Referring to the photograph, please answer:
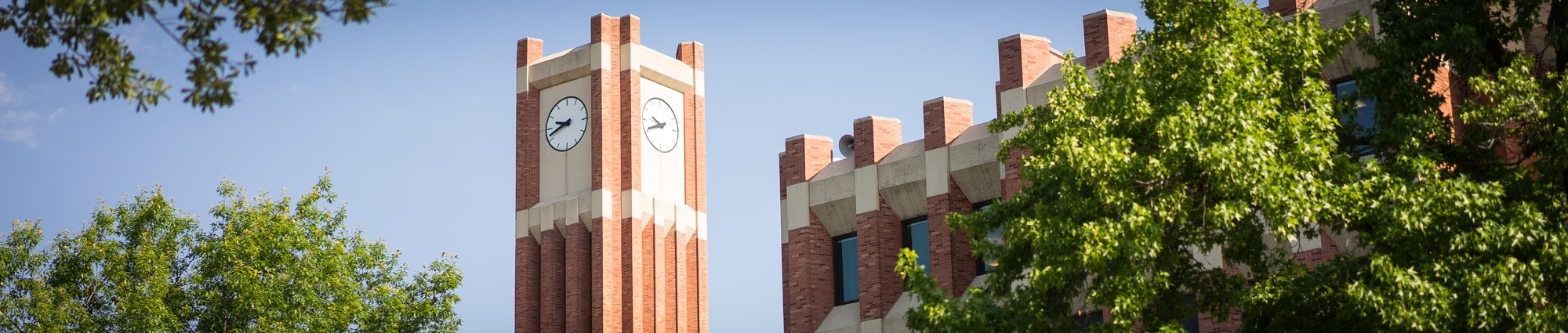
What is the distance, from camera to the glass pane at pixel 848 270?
3456 centimetres

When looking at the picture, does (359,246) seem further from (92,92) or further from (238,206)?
(92,92)

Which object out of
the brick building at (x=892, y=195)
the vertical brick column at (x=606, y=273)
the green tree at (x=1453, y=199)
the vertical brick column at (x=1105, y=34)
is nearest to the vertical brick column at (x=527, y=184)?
the vertical brick column at (x=606, y=273)

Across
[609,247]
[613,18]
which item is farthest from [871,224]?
[613,18]

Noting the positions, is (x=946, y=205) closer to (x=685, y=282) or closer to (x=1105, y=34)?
(x=1105, y=34)

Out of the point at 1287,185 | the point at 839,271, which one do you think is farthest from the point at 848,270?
the point at 1287,185

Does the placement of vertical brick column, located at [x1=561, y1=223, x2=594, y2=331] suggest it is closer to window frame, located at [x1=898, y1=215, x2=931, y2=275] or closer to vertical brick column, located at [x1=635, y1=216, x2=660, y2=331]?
vertical brick column, located at [x1=635, y1=216, x2=660, y2=331]

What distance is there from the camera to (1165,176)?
18.9m

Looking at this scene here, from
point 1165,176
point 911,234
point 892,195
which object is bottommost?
point 1165,176

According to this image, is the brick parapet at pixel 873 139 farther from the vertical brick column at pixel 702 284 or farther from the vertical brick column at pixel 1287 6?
the vertical brick column at pixel 702 284

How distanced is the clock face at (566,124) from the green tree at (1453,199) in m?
27.5

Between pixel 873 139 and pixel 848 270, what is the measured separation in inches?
101

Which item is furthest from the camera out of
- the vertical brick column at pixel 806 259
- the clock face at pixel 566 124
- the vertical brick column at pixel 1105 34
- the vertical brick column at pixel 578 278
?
the clock face at pixel 566 124

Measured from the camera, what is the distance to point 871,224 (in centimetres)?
3353

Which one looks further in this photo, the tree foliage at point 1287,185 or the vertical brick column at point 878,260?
the vertical brick column at point 878,260
